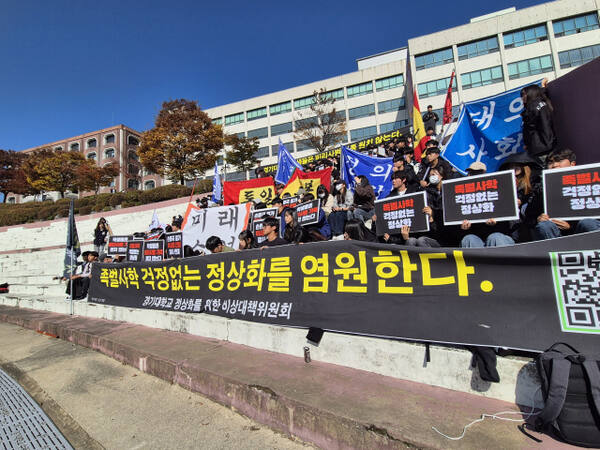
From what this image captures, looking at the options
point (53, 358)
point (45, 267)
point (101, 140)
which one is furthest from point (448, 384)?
point (101, 140)

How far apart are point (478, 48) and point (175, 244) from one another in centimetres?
3658

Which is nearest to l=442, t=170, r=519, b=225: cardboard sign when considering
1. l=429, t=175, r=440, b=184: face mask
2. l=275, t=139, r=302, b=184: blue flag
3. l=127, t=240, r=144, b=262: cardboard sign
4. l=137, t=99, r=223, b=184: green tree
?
l=429, t=175, r=440, b=184: face mask

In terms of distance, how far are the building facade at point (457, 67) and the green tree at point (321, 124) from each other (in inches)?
37.6

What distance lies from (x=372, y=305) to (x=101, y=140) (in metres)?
66.4

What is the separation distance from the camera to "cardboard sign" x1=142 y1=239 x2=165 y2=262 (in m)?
7.37

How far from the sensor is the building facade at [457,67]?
28047 millimetres

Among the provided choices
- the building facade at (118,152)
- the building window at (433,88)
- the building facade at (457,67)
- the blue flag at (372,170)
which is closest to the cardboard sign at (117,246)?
the blue flag at (372,170)

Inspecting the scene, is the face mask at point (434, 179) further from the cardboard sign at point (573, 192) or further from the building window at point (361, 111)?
the building window at point (361, 111)

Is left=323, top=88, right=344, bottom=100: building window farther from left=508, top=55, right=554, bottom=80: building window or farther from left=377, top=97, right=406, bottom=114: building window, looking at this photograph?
left=508, top=55, right=554, bottom=80: building window

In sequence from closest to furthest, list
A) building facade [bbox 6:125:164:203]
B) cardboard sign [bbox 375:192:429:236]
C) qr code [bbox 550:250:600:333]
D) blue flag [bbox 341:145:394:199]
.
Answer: qr code [bbox 550:250:600:333] → cardboard sign [bbox 375:192:429:236] → blue flag [bbox 341:145:394:199] → building facade [bbox 6:125:164:203]

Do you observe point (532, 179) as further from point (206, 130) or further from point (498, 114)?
point (206, 130)

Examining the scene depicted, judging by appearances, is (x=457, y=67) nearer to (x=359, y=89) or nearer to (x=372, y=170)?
(x=359, y=89)

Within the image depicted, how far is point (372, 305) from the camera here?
3107 mm

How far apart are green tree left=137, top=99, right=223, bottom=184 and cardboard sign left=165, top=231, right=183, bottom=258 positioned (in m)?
20.6
